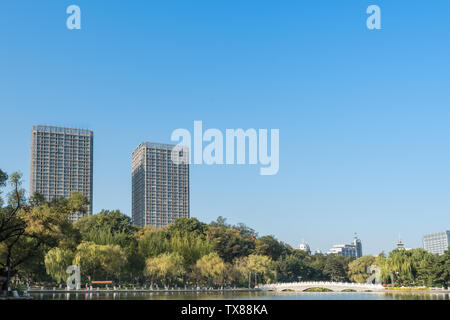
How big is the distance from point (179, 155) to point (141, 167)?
A: 1101cm

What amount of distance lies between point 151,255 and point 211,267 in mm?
8458

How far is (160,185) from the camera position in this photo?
146m

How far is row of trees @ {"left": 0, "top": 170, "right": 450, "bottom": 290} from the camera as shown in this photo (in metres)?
34.0

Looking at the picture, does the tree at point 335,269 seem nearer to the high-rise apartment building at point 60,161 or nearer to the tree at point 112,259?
the tree at point 112,259

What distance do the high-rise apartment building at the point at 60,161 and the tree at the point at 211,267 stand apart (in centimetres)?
6177

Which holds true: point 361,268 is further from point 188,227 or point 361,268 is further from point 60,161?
point 60,161

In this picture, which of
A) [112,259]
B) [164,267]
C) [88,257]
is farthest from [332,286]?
[88,257]

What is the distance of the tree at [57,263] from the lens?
5875cm

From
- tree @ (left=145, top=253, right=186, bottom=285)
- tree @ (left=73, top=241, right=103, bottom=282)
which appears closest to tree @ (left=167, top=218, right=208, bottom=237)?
tree @ (left=145, top=253, right=186, bottom=285)

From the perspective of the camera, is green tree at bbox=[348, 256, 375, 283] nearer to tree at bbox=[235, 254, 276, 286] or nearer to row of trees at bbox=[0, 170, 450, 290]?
row of trees at bbox=[0, 170, 450, 290]

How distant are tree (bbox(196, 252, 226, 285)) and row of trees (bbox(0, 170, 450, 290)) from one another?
14 centimetres

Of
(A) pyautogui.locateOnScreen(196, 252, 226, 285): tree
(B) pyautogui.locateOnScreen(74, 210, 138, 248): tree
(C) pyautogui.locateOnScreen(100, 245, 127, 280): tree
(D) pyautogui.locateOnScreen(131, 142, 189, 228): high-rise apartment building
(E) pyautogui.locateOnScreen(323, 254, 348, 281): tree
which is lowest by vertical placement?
(E) pyautogui.locateOnScreen(323, 254, 348, 281): tree
